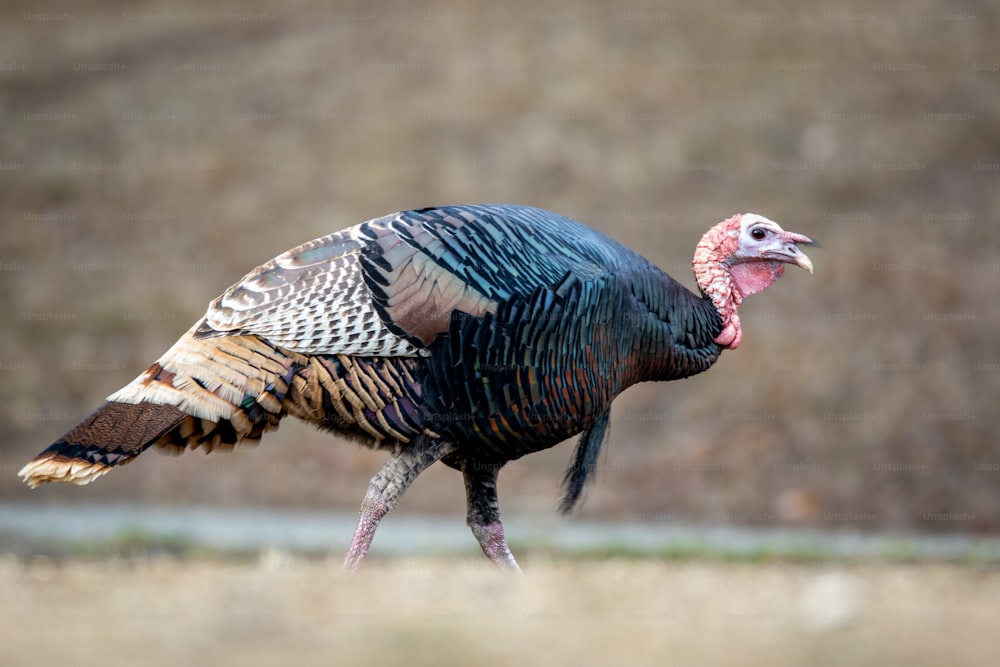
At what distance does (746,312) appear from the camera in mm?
11234

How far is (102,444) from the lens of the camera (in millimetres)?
4758

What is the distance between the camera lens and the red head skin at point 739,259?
5809 millimetres

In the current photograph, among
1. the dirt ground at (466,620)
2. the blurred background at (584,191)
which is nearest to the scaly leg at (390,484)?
the dirt ground at (466,620)

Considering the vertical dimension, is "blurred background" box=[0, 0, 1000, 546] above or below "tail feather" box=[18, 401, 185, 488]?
below

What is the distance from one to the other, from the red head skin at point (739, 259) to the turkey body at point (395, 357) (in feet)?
2.83

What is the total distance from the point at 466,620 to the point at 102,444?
6.47 feet

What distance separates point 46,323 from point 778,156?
24.0 ft

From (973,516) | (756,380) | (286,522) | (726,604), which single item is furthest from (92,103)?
(726,604)

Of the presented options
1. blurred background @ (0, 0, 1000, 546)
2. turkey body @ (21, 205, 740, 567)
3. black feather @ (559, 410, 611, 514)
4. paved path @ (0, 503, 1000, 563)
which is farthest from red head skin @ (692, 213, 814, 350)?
blurred background @ (0, 0, 1000, 546)

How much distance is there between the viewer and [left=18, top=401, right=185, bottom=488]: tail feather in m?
4.71

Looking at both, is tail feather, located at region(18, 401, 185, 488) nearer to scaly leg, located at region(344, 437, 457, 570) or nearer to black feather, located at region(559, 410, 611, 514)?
scaly leg, located at region(344, 437, 457, 570)

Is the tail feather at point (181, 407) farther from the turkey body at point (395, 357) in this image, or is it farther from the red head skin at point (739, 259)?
the red head skin at point (739, 259)

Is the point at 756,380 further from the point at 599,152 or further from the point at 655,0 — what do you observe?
the point at 655,0

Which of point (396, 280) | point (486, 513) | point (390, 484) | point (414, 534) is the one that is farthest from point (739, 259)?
point (414, 534)
